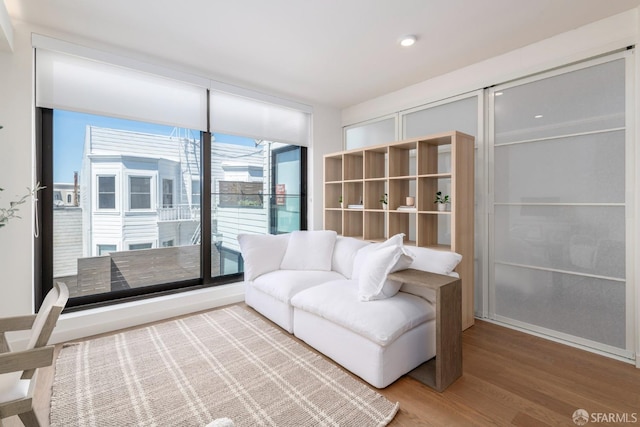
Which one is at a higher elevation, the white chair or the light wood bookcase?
the light wood bookcase

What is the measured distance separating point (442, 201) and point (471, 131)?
77 centimetres

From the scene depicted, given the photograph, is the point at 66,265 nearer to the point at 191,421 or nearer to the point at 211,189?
the point at 211,189

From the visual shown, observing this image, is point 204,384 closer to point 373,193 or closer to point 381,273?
point 381,273

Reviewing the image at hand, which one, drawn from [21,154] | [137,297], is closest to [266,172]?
[137,297]

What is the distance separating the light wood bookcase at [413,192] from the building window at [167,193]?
1901 millimetres

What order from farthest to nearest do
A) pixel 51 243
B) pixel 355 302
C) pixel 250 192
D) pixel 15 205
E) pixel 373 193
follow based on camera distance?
pixel 250 192 < pixel 373 193 < pixel 51 243 < pixel 15 205 < pixel 355 302

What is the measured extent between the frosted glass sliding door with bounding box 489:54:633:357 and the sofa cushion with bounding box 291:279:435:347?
1201 mm

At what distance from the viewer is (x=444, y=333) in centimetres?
192

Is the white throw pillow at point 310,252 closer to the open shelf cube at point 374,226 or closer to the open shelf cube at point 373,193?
the open shelf cube at point 374,226

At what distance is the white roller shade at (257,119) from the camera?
339 centimetres

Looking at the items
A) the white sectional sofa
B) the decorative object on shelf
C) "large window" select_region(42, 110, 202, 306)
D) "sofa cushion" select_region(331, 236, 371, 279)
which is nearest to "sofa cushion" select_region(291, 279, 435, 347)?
the white sectional sofa

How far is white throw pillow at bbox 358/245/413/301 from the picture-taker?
2207mm

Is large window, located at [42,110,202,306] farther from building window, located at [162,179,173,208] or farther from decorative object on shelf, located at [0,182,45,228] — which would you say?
decorative object on shelf, located at [0,182,45,228]

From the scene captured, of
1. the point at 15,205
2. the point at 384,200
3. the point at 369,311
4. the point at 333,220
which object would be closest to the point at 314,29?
the point at 384,200
